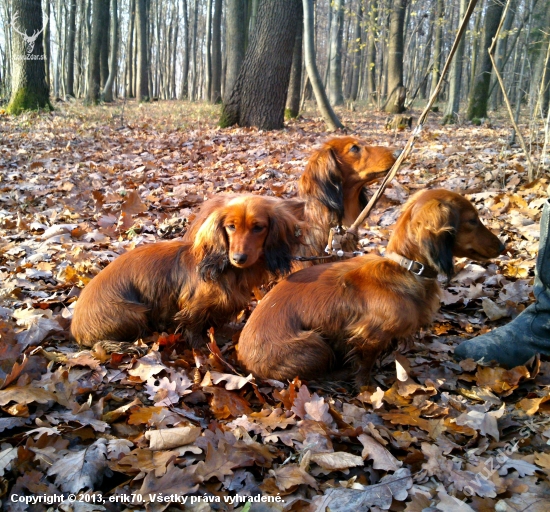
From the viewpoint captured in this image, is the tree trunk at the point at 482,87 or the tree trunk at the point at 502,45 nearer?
the tree trunk at the point at 502,45

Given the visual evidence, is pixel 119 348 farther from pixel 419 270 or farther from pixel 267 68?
pixel 267 68

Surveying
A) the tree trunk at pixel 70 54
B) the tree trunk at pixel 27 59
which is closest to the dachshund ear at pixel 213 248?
the tree trunk at pixel 27 59

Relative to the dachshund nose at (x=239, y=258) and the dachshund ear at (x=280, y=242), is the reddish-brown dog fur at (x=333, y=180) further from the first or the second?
the dachshund nose at (x=239, y=258)

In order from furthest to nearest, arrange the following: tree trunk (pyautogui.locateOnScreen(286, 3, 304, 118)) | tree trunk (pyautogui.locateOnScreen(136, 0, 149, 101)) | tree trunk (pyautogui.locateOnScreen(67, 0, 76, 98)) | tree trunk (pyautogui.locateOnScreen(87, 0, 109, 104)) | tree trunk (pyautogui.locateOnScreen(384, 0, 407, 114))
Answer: tree trunk (pyautogui.locateOnScreen(67, 0, 76, 98)) < tree trunk (pyautogui.locateOnScreen(136, 0, 149, 101)) < tree trunk (pyautogui.locateOnScreen(87, 0, 109, 104)) < tree trunk (pyautogui.locateOnScreen(384, 0, 407, 114)) < tree trunk (pyautogui.locateOnScreen(286, 3, 304, 118))

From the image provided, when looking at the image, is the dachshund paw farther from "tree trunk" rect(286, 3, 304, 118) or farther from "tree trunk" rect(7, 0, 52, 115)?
"tree trunk" rect(7, 0, 52, 115)

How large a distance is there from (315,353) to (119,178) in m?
6.69

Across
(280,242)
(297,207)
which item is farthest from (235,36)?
(280,242)

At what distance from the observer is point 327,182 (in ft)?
15.4

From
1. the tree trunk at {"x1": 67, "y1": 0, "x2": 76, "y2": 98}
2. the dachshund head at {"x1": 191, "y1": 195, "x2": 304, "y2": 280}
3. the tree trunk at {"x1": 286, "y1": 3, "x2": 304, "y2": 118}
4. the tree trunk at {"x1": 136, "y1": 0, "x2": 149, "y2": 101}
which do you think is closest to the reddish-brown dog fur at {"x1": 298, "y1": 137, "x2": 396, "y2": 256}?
the dachshund head at {"x1": 191, "y1": 195, "x2": 304, "y2": 280}

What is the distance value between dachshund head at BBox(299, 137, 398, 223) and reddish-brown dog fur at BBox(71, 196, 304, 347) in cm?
81

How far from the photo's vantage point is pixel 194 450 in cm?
253

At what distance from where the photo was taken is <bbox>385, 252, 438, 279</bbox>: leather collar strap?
3.21m

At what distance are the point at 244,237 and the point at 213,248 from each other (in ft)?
0.95

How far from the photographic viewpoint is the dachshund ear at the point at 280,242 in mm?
3795
